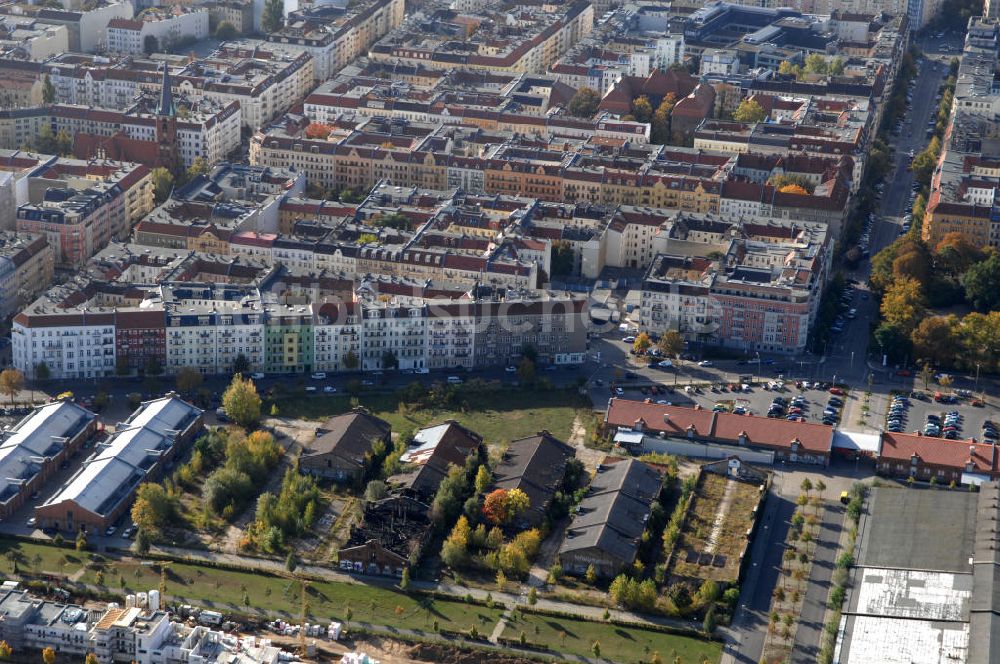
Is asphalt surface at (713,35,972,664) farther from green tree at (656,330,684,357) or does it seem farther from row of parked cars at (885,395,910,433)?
green tree at (656,330,684,357)

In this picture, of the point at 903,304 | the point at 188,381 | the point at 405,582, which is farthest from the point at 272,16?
the point at 405,582

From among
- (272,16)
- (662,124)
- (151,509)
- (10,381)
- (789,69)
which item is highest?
(789,69)

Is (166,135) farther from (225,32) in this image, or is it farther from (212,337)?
(225,32)

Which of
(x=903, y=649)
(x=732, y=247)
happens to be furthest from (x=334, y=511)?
(x=732, y=247)

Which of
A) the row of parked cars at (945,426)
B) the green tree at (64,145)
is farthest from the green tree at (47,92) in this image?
the row of parked cars at (945,426)

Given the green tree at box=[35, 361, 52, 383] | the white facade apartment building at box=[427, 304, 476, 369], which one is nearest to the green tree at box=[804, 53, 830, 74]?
the white facade apartment building at box=[427, 304, 476, 369]

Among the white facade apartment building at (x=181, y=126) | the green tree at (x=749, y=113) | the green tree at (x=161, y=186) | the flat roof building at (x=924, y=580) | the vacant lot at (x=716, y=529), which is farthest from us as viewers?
the green tree at (x=749, y=113)

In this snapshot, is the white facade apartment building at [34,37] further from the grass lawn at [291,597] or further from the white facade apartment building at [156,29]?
the grass lawn at [291,597]
